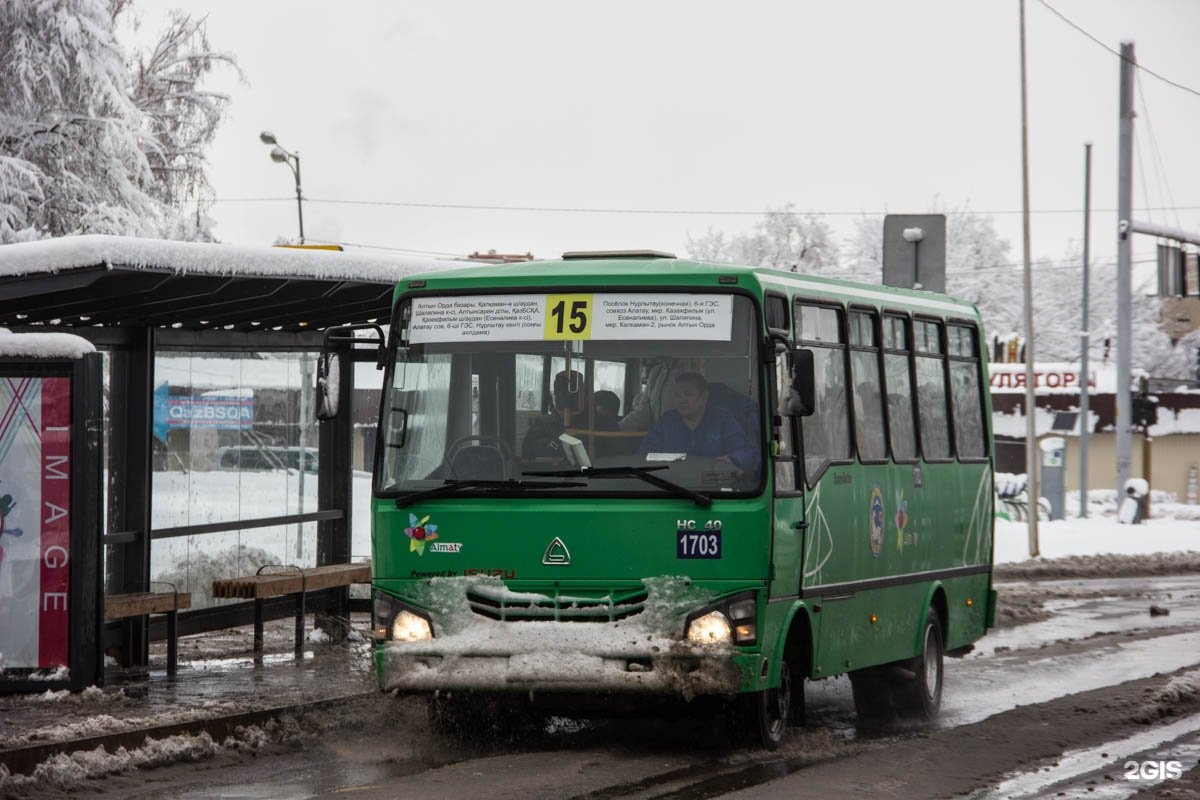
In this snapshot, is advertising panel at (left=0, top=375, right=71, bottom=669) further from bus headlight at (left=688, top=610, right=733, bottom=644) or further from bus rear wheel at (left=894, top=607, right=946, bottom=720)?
bus rear wheel at (left=894, top=607, right=946, bottom=720)

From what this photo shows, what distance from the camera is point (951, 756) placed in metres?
10.8

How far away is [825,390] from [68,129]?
22.9 meters

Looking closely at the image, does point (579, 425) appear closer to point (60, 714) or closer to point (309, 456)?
point (60, 714)

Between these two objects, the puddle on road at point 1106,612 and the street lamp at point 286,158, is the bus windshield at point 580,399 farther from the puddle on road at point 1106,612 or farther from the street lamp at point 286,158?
the street lamp at point 286,158

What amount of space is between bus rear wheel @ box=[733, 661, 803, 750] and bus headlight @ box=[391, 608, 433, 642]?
Result: 1743 mm

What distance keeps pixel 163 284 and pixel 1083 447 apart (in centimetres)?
3987

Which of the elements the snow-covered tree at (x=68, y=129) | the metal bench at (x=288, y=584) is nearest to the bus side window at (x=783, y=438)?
the metal bench at (x=288, y=584)

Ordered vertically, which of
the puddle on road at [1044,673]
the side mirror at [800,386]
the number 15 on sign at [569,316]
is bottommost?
the puddle on road at [1044,673]

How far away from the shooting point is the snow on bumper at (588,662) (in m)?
9.80

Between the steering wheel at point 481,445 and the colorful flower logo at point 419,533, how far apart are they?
0.97 ft

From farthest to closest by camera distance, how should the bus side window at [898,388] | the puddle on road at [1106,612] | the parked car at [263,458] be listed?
the puddle on road at [1106,612] < the parked car at [263,458] < the bus side window at [898,388]

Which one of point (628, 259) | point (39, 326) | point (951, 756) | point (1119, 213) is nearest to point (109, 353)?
point (39, 326)

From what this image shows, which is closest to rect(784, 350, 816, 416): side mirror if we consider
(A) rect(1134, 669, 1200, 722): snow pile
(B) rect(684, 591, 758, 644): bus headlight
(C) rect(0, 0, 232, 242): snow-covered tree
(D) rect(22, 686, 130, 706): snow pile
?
(B) rect(684, 591, 758, 644): bus headlight

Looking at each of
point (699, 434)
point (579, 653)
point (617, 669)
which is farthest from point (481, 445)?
point (617, 669)
